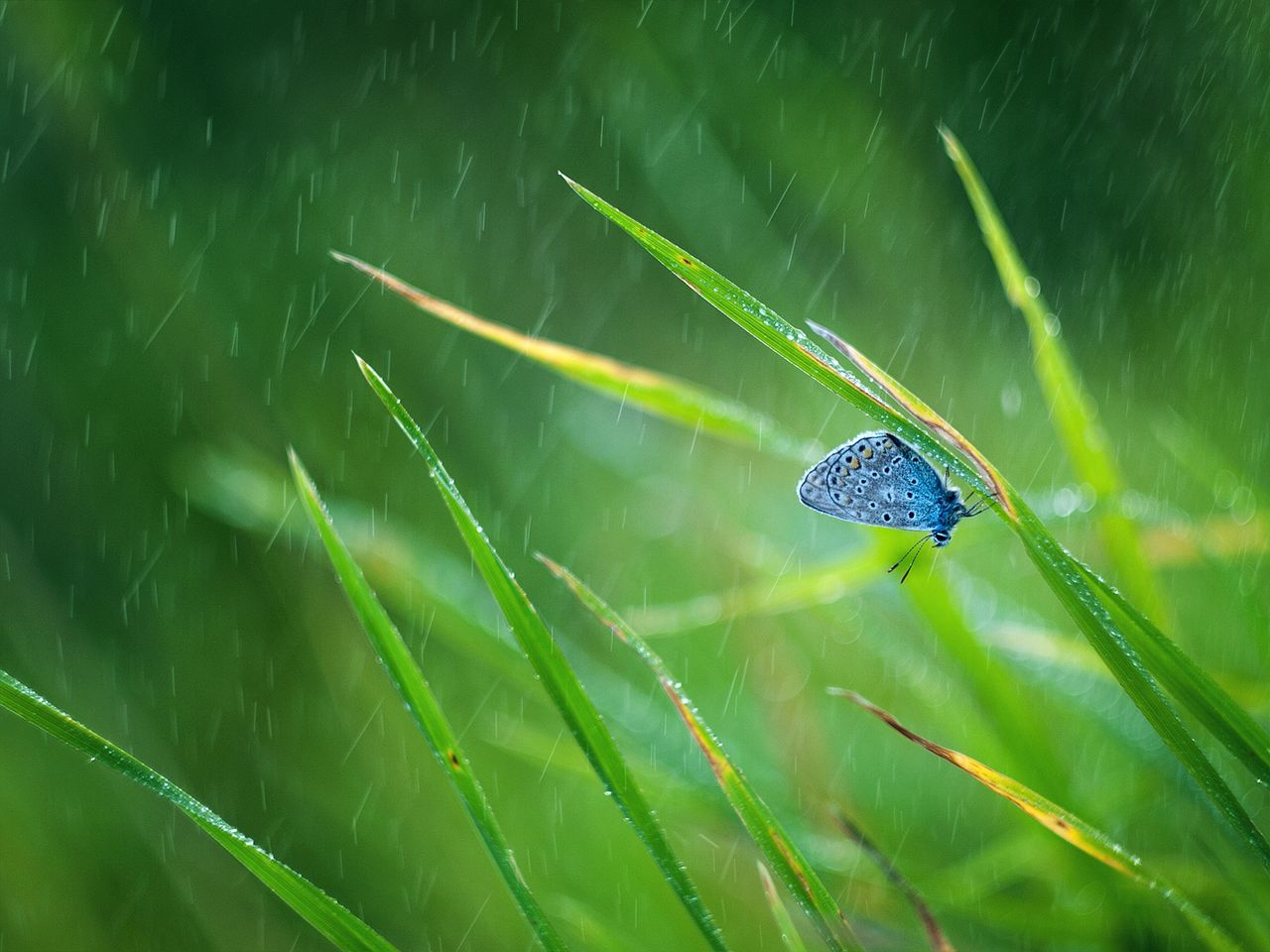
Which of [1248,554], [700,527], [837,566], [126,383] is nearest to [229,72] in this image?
[126,383]

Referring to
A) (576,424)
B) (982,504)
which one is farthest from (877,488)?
(576,424)

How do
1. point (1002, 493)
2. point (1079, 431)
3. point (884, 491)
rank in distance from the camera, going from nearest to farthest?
point (1002, 493)
point (884, 491)
point (1079, 431)

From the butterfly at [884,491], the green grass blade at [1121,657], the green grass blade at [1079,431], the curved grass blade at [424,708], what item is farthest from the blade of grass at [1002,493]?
the green grass blade at [1079,431]

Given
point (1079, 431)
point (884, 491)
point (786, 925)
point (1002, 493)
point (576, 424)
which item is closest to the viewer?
point (1002, 493)

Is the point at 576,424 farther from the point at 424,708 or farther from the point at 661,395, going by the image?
the point at 424,708

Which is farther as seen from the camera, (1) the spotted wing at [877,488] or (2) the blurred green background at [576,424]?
(2) the blurred green background at [576,424]

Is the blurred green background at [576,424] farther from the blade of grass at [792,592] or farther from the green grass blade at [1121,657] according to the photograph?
the green grass blade at [1121,657]

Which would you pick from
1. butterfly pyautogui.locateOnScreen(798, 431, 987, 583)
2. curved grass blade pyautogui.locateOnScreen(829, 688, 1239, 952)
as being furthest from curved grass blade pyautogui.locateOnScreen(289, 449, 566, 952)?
butterfly pyautogui.locateOnScreen(798, 431, 987, 583)
